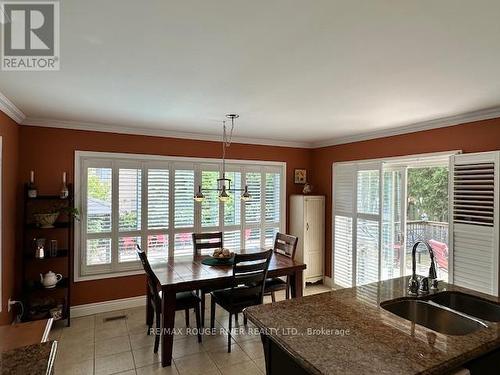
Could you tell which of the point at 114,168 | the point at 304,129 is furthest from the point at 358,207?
the point at 114,168

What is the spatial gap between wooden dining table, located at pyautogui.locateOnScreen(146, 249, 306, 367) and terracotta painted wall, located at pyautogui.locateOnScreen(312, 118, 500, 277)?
72.2 inches

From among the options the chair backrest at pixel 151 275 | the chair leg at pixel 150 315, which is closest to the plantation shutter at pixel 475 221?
the chair backrest at pixel 151 275

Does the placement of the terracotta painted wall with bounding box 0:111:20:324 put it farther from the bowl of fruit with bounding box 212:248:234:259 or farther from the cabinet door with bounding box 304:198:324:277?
the cabinet door with bounding box 304:198:324:277

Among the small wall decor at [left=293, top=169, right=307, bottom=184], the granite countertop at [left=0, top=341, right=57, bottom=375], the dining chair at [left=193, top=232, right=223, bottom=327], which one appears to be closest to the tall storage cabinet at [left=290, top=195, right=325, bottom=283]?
the small wall decor at [left=293, top=169, right=307, bottom=184]

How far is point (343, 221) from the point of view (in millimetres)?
4766

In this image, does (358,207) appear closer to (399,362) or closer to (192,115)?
(192,115)

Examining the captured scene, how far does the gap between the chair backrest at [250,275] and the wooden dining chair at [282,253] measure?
1.02 ft

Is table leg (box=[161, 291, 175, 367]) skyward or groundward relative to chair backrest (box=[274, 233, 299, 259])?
groundward

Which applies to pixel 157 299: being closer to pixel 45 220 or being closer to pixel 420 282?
pixel 45 220

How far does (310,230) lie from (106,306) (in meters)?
3.26

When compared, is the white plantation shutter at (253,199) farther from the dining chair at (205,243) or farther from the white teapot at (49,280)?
the white teapot at (49,280)

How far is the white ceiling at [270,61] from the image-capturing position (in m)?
1.38

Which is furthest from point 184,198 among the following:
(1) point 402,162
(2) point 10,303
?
(1) point 402,162

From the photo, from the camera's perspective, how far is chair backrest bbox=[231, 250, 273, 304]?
2.92 metres
